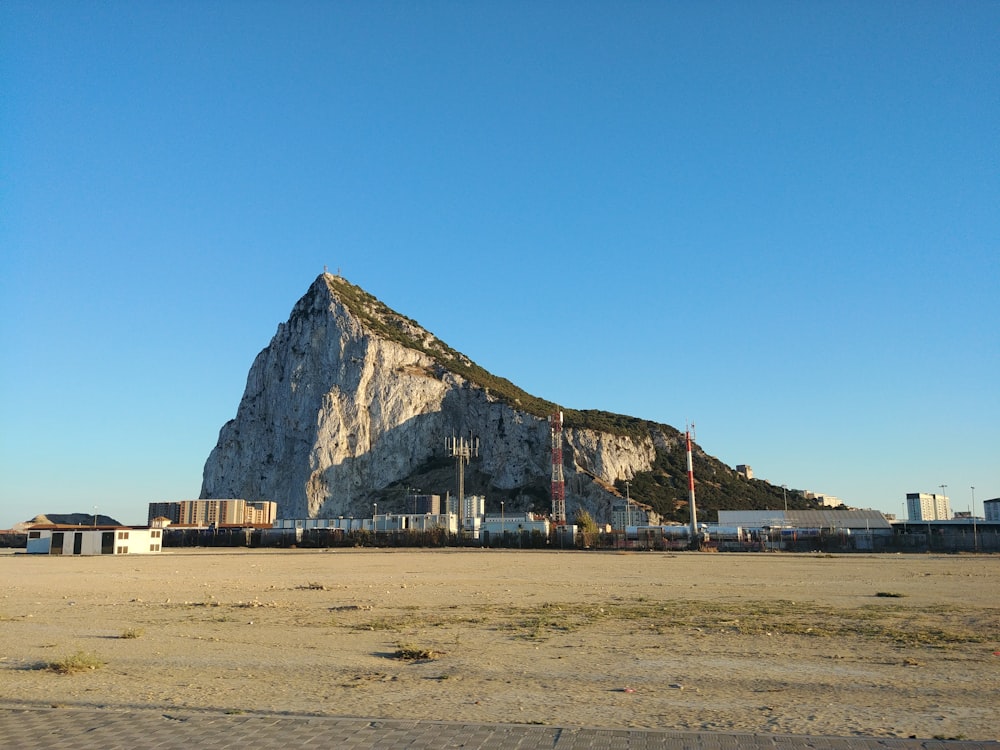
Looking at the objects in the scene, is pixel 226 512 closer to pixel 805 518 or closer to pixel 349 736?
pixel 805 518

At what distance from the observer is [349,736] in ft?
28.6

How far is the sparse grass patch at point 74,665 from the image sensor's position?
12928 mm

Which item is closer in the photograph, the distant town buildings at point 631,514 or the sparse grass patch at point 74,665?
the sparse grass patch at point 74,665

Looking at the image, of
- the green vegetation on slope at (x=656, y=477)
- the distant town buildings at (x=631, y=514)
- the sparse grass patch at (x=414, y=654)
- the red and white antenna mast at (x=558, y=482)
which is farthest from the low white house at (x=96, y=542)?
the green vegetation on slope at (x=656, y=477)

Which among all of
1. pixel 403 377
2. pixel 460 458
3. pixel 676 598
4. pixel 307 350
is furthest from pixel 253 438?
pixel 676 598

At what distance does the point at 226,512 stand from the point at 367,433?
3369 cm

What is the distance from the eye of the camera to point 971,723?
9.22m

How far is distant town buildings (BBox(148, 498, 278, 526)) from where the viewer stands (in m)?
162

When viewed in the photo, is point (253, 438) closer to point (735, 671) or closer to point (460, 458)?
point (460, 458)

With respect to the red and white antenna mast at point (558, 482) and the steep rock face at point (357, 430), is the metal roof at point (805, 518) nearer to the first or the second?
the red and white antenna mast at point (558, 482)

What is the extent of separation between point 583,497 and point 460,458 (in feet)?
126

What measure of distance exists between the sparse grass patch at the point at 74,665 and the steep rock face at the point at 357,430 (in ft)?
492

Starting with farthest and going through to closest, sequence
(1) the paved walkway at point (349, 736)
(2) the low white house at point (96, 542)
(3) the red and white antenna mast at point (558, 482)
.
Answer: (3) the red and white antenna mast at point (558, 482)
(2) the low white house at point (96, 542)
(1) the paved walkway at point (349, 736)

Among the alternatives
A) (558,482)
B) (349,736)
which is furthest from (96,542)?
(349,736)
